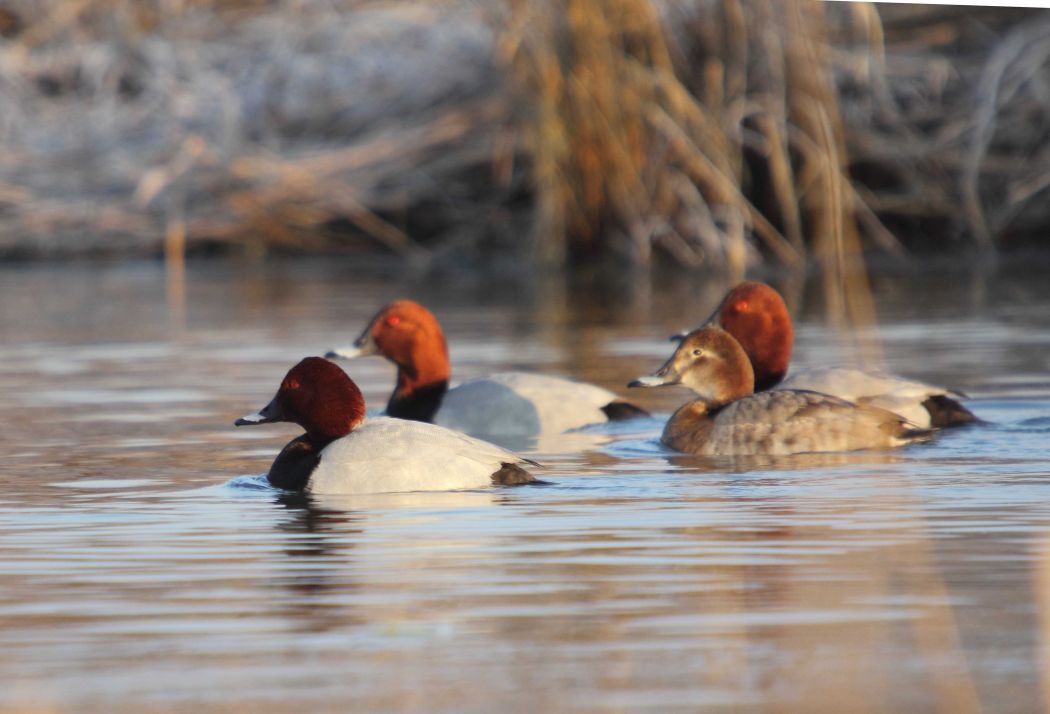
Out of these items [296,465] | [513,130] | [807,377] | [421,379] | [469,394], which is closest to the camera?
[296,465]

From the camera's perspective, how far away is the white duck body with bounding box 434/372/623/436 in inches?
317

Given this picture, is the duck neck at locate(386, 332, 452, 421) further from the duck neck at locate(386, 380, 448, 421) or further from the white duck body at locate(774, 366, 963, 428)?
the white duck body at locate(774, 366, 963, 428)

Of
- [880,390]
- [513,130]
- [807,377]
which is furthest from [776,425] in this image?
[513,130]

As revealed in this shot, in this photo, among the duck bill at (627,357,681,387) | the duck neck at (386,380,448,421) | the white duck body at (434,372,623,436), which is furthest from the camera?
the duck neck at (386,380,448,421)

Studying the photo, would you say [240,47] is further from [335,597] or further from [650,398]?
[335,597]

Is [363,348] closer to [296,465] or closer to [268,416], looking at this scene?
[268,416]

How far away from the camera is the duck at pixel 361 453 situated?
20.3 ft

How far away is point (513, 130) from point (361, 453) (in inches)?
447

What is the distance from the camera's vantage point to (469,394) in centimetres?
821

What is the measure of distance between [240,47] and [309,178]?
1.82 m

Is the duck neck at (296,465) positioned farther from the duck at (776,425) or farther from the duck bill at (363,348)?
the duck bill at (363,348)

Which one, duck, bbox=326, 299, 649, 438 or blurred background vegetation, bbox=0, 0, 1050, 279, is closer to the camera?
duck, bbox=326, 299, 649, 438

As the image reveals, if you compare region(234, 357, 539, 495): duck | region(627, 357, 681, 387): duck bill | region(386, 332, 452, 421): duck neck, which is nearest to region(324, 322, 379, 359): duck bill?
region(386, 332, 452, 421): duck neck

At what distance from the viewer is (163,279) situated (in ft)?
56.1
